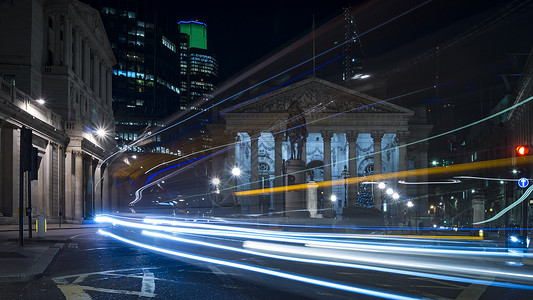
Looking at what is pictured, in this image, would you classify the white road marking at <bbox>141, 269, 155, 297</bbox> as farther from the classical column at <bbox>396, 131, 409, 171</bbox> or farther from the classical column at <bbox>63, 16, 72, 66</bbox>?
the classical column at <bbox>396, 131, 409, 171</bbox>

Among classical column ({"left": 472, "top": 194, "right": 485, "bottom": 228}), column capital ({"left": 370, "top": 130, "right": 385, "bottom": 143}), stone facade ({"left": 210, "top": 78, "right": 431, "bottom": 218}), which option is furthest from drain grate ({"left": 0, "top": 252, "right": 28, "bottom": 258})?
column capital ({"left": 370, "top": 130, "right": 385, "bottom": 143})

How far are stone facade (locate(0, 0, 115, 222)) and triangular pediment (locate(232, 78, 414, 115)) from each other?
27.3 meters

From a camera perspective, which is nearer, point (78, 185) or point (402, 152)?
point (78, 185)

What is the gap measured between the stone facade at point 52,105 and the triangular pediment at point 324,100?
27.3 meters

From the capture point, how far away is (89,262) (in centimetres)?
1406

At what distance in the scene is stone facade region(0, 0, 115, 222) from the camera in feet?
114

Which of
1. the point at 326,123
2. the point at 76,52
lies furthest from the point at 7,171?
the point at 326,123

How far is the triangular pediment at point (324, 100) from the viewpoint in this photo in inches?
3182

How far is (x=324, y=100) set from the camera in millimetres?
81750

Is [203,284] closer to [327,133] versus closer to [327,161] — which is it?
[327,161]

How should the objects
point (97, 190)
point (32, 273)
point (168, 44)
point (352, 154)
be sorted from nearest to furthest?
point (32, 273), point (97, 190), point (352, 154), point (168, 44)

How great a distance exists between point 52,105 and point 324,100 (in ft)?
137

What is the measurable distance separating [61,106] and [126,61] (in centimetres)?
10444

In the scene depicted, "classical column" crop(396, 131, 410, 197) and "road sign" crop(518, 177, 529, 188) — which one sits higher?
"classical column" crop(396, 131, 410, 197)
